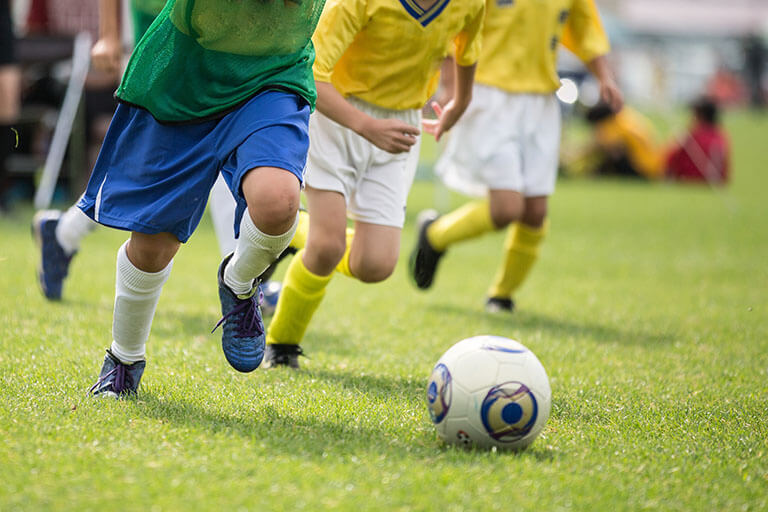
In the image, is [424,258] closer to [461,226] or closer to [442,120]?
[461,226]

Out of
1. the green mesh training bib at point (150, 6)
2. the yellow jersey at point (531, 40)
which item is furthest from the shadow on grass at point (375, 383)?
the yellow jersey at point (531, 40)

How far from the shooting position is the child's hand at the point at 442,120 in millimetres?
3875

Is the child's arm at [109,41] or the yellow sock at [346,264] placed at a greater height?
the child's arm at [109,41]

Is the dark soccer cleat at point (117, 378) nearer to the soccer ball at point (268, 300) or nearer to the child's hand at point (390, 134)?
the child's hand at point (390, 134)

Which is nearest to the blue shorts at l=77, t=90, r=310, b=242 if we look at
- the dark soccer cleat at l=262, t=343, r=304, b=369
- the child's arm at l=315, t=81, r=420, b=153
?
the child's arm at l=315, t=81, r=420, b=153

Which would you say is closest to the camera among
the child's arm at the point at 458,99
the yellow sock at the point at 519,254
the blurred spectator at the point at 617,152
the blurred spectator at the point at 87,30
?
the child's arm at the point at 458,99

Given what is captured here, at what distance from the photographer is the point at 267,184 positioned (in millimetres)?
2738

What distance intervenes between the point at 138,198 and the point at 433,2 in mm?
1365

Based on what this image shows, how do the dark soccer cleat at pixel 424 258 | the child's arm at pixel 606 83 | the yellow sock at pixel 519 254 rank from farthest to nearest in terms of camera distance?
the yellow sock at pixel 519 254 < the dark soccer cleat at pixel 424 258 < the child's arm at pixel 606 83

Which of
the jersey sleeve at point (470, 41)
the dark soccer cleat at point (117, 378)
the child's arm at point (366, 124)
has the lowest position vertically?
the dark soccer cleat at point (117, 378)

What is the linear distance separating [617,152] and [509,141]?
11.8 meters

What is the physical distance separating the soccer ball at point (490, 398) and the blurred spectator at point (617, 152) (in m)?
13.5

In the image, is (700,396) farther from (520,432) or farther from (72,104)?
(72,104)

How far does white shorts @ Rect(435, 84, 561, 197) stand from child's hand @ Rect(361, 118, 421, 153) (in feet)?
5.79
